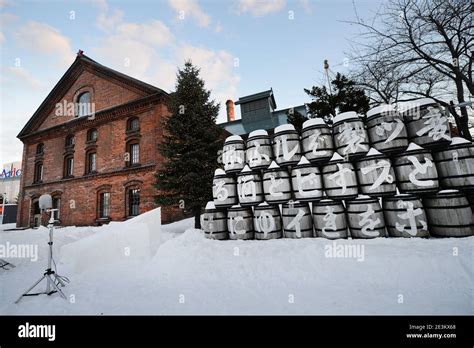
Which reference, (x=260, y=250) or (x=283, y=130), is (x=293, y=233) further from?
(x=283, y=130)

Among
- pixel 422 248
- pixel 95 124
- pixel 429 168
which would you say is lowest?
pixel 422 248

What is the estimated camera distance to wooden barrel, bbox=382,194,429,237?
3.80 metres

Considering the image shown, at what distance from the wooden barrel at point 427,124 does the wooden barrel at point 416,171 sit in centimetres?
24

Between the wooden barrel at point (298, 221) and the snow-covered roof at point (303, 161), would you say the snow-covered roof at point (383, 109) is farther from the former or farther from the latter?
the wooden barrel at point (298, 221)

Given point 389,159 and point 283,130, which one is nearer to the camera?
point 389,159

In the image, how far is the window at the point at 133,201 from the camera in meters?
12.9

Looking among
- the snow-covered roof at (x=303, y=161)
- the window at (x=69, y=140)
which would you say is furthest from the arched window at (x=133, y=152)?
the snow-covered roof at (x=303, y=161)

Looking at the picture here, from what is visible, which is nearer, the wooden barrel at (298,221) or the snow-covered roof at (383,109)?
the snow-covered roof at (383,109)

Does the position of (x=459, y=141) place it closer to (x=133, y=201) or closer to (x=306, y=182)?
(x=306, y=182)
